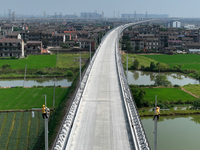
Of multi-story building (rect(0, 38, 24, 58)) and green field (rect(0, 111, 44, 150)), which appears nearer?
green field (rect(0, 111, 44, 150))

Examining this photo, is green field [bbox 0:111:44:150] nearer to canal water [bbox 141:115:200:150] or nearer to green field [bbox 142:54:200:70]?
canal water [bbox 141:115:200:150]

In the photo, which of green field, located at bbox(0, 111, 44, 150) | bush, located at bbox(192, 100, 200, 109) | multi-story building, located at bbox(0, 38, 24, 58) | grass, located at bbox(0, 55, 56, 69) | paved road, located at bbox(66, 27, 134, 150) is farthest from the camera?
multi-story building, located at bbox(0, 38, 24, 58)

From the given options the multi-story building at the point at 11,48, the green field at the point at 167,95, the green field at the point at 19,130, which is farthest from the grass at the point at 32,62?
the green field at the point at 19,130

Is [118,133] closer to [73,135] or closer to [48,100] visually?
[73,135]

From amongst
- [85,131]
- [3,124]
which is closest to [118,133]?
[85,131]

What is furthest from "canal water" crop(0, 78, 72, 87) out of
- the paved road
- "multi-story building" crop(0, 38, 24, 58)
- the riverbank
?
"multi-story building" crop(0, 38, 24, 58)

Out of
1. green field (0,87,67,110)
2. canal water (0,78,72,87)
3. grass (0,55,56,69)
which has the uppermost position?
grass (0,55,56,69)

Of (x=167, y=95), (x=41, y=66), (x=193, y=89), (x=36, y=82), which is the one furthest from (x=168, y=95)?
(x=41, y=66)

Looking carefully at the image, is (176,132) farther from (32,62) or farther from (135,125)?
(32,62)
